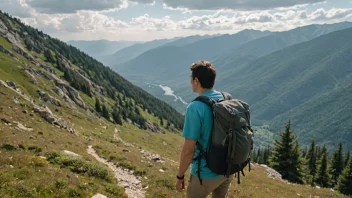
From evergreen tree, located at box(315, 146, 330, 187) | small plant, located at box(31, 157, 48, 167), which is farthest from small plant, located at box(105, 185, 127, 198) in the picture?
evergreen tree, located at box(315, 146, 330, 187)

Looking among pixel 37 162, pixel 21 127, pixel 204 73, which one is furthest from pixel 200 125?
pixel 21 127

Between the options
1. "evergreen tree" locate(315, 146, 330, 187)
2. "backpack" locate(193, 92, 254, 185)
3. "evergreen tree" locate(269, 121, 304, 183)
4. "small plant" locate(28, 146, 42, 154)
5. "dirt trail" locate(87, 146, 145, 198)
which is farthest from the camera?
"evergreen tree" locate(315, 146, 330, 187)

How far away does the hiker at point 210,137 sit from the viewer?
630 cm

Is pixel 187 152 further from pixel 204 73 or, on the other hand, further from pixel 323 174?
pixel 323 174

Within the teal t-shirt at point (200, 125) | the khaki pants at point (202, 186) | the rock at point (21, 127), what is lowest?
the rock at point (21, 127)

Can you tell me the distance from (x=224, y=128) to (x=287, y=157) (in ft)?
157

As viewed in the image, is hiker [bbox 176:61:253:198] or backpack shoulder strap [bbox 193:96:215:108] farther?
backpack shoulder strap [bbox 193:96:215:108]

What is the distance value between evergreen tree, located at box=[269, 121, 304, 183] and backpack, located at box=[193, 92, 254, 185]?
45.6 metres

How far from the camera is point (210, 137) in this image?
21.3 ft

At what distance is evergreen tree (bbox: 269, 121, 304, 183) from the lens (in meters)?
48.6

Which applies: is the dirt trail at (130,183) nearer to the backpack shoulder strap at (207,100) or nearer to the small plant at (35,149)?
the small plant at (35,149)

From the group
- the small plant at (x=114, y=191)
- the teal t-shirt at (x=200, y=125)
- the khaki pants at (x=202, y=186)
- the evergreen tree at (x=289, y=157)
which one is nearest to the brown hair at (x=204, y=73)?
the teal t-shirt at (x=200, y=125)

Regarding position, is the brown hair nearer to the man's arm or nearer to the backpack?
the backpack

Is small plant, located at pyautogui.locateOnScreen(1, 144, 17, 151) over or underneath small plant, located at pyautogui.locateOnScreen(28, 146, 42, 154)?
over
